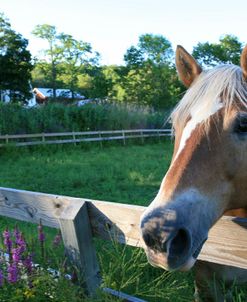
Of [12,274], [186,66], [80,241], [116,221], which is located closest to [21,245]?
[12,274]

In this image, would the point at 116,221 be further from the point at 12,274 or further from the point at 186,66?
the point at 186,66

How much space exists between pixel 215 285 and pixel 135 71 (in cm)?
4159

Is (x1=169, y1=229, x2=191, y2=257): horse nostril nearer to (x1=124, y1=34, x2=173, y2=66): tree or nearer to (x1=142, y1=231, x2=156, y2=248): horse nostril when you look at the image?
(x1=142, y1=231, x2=156, y2=248): horse nostril

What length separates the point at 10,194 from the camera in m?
3.12

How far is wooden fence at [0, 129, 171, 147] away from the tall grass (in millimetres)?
488

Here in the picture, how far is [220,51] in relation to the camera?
2009 inches

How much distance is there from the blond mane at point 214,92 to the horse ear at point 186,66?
21 centimetres

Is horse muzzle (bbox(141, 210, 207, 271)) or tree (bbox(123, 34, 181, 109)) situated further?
tree (bbox(123, 34, 181, 109))

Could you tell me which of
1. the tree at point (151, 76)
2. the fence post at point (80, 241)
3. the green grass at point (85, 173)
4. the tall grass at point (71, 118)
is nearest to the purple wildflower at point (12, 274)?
the fence post at point (80, 241)

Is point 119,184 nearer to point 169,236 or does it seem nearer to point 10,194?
point 10,194

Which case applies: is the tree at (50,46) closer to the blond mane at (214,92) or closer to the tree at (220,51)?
the tree at (220,51)

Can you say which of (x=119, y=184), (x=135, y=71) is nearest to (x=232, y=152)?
(x=119, y=184)

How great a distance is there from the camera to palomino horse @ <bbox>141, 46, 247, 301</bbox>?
63.1 inches

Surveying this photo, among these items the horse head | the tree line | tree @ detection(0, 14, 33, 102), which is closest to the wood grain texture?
the horse head
